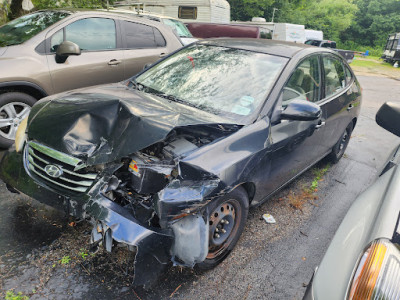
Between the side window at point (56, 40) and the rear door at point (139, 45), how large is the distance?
97 centimetres

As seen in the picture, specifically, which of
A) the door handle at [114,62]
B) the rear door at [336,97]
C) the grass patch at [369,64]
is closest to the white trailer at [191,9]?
the door handle at [114,62]

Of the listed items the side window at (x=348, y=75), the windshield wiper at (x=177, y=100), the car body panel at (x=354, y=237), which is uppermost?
the side window at (x=348, y=75)

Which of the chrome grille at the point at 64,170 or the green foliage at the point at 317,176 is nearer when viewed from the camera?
the chrome grille at the point at 64,170

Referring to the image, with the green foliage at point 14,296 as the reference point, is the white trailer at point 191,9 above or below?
above

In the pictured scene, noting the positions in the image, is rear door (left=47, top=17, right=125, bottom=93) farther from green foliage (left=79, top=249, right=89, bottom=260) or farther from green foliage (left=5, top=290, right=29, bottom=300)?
green foliage (left=5, top=290, right=29, bottom=300)

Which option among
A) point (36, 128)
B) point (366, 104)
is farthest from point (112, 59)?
point (366, 104)

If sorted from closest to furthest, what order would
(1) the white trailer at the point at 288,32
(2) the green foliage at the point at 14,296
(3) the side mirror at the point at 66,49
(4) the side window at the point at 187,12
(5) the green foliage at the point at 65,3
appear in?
(2) the green foliage at the point at 14,296 < (3) the side mirror at the point at 66,49 < (5) the green foliage at the point at 65,3 < (4) the side window at the point at 187,12 < (1) the white trailer at the point at 288,32

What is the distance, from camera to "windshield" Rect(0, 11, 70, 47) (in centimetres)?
416

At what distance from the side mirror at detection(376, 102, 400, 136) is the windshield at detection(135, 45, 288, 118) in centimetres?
96

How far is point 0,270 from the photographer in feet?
7.54

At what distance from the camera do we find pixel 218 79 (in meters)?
3.14

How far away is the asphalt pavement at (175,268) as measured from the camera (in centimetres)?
225

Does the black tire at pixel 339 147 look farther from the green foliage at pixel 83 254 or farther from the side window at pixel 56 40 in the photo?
the side window at pixel 56 40

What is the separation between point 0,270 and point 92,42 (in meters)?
3.45
